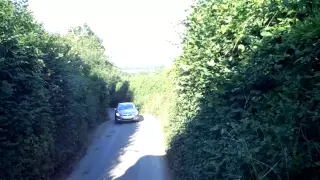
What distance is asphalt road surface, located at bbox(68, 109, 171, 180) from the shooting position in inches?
460

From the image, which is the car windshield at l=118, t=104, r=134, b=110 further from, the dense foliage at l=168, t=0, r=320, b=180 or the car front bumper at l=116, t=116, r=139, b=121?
the dense foliage at l=168, t=0, r=320, b=180

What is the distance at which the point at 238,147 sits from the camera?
11.7ft

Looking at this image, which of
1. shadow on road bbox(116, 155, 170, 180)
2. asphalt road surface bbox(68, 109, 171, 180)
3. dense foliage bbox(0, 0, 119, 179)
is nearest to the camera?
dense foliage bbox(0, 0, 119, 179)

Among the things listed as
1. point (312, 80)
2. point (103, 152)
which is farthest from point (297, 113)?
point (103, 152)

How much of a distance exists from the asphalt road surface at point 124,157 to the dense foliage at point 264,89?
6586mm

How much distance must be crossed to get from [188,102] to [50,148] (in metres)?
4.41

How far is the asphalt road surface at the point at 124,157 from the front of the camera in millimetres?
11672

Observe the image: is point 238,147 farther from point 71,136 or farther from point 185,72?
point 71,136

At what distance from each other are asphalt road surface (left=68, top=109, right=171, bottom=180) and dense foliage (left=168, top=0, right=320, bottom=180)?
21.6ft

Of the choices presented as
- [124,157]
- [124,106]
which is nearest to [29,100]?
[124,157]

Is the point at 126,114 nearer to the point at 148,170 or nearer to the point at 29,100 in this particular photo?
the point at 148,170

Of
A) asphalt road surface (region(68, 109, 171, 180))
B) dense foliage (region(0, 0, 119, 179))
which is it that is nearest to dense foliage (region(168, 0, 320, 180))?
dense foliage (region(0, 0, 119, 179))

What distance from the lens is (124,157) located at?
570 inches

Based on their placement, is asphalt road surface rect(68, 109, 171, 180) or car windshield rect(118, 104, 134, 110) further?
car windshield rect(118, 104, 134, 110)
